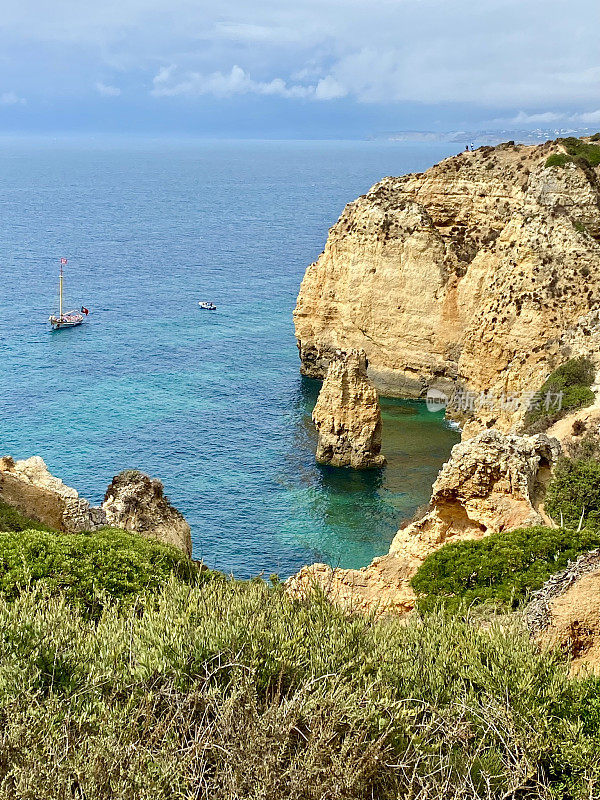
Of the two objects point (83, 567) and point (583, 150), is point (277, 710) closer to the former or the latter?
point (83, 567)

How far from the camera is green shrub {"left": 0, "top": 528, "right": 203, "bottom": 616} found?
18234mm

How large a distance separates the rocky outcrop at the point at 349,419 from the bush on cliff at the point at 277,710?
124 ft

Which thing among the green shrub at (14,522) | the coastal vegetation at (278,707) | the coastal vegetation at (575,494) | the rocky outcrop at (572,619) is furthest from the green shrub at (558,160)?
the coastal vegetation at (278,707)

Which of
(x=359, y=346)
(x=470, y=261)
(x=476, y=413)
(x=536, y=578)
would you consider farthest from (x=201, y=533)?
(x=470, y=261)

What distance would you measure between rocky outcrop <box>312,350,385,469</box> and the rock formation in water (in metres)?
20.9

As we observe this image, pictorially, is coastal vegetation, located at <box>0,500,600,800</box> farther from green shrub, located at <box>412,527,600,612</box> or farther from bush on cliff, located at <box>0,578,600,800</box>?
green shrub, located at <box>412,527,600,612</box>

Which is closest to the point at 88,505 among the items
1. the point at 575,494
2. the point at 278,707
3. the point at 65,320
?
the point at 575,494

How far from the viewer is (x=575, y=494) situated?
1168 inches

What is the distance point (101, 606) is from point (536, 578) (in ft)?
33.3

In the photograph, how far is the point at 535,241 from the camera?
180 ft

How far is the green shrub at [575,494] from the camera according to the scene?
29328 millimetres

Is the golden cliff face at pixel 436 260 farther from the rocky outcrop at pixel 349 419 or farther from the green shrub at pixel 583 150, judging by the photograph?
the rocky outcrop at pixel 349 419

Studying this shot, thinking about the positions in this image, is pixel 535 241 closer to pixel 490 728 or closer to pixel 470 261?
pixel 470 261

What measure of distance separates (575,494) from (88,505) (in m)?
16.2
